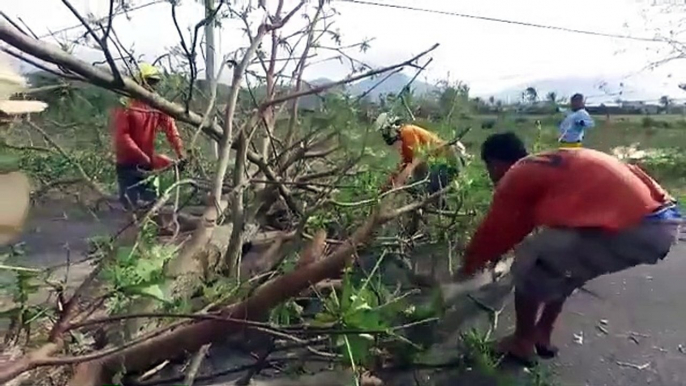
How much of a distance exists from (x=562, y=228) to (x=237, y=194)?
4.31 feet

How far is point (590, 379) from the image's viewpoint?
2.90 meters

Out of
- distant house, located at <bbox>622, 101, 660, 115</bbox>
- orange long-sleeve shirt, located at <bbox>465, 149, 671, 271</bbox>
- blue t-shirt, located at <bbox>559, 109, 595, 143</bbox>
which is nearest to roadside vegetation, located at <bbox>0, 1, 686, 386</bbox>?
orange long-sleeve shirt, located at <bbox>465, 149, 671, 271</bbox>

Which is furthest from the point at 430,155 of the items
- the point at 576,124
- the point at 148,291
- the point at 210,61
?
the point at 576,124

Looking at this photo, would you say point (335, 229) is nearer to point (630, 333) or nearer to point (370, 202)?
point (370, 202)

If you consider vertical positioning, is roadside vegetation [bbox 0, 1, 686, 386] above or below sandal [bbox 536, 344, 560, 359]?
above

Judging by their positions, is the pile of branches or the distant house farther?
the distant house

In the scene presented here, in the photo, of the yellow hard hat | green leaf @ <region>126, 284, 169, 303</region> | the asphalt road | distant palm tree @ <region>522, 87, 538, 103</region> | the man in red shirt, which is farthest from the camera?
distant palm tree @ <region>522, 87, 538, 103</region>

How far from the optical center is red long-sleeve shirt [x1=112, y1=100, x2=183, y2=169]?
189 inches

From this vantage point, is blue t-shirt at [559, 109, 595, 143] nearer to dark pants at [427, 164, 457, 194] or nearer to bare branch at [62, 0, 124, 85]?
dark pants at [427, 164, 457, 194]

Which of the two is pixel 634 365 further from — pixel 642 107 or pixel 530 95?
pixel 642 107

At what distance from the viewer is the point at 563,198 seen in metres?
3.07

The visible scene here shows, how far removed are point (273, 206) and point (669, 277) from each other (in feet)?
6.52

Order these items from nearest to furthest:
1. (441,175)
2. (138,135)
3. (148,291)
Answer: (148,291)
(441,175)
(138,135)

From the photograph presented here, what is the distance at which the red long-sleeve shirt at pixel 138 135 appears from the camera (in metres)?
4.80
